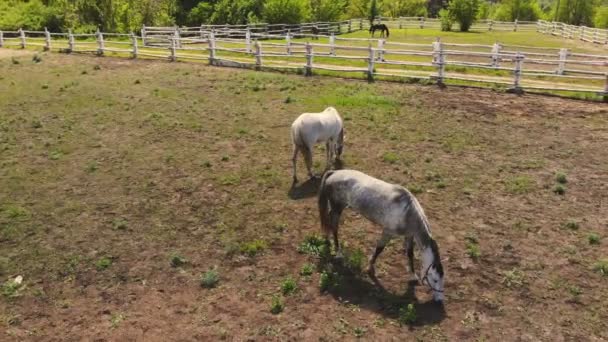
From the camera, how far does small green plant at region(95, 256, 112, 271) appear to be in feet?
22.5

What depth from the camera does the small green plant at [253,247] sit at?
→ 7.20 m

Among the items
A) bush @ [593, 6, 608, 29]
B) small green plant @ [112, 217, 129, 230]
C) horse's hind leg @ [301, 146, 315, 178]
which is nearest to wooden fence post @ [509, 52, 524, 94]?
horse's hind leg @ [301, 146, 315, 178]

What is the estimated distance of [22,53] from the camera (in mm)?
27562

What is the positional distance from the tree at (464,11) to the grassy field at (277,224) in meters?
32.3

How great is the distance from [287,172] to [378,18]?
46703mm

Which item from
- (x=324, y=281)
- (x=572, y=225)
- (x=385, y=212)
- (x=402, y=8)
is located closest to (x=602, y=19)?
(x=402, y=8)

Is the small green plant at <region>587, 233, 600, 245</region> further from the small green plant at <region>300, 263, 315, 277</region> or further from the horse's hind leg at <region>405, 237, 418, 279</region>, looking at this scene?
the small green plant at <region>300, 263, 315, 277</region>

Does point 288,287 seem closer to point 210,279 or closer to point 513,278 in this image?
point 210,279

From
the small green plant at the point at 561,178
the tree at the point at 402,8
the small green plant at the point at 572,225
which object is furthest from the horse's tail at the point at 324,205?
the tree at the point at 402,8

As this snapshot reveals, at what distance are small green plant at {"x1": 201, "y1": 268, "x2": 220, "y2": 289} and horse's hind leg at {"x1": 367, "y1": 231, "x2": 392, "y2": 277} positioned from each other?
2108 millimetres

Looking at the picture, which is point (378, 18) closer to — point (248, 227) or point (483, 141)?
point (483, 141)

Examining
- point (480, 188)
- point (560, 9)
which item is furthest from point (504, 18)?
point (480, 188)

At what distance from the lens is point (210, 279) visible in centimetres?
648

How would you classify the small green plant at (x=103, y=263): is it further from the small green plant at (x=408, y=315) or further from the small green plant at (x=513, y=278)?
the small green plant at (x=513, y=278)
